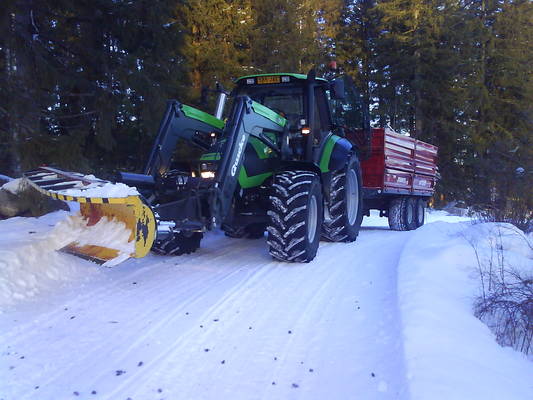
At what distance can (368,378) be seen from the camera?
10.7ft

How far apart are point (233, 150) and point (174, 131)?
1366mm

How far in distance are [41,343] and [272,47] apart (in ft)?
55.2

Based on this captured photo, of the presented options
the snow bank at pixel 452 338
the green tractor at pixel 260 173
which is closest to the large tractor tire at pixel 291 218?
the green tractor at pixel 260 173

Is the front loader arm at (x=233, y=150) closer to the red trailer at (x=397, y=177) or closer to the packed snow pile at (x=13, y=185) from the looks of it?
the red trailer at (x=397, y=177)

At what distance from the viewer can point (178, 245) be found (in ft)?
23.0

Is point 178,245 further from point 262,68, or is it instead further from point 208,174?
point 262,68

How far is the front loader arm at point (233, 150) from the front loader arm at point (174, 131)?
3.16 ft

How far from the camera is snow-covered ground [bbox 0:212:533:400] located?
309cm

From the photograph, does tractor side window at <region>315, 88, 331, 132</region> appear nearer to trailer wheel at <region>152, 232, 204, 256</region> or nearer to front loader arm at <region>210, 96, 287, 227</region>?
front loader arm at <region>210, 96, 287, 227</region>

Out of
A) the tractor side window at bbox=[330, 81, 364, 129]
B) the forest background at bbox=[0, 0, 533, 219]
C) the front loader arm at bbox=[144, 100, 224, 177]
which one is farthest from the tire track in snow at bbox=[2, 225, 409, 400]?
the forest background at bbox=[0, 0, 533, 219]

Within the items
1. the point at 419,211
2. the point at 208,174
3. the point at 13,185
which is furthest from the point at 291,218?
the point at 419,211

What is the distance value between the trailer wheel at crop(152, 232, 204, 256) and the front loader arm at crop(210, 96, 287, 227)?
1.19m

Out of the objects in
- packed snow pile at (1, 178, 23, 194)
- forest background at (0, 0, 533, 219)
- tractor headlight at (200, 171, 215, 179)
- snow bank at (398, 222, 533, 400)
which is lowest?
snow bank at (398, 222, 533, 400)

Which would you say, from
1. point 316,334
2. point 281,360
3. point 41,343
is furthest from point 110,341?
point 316,334
